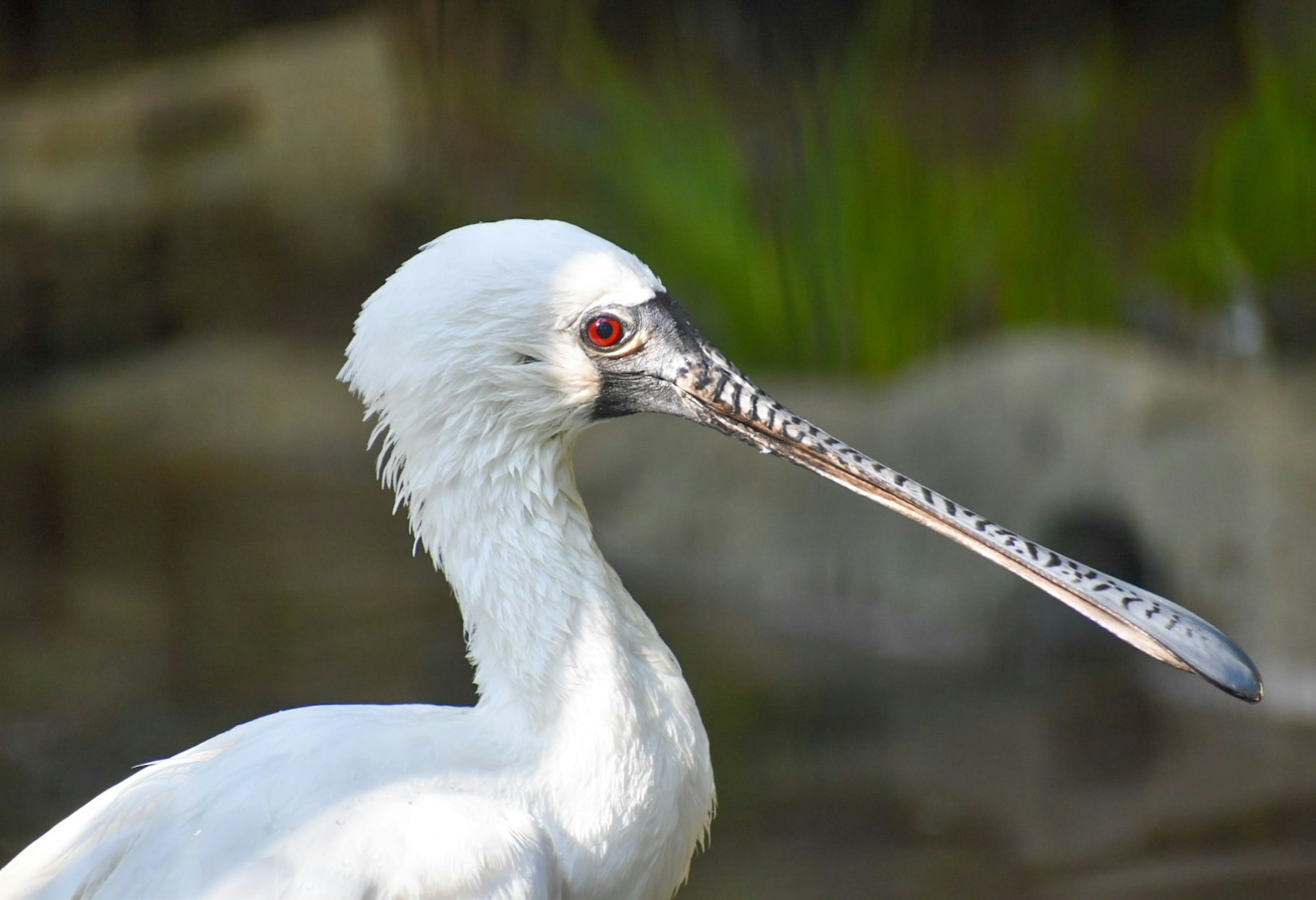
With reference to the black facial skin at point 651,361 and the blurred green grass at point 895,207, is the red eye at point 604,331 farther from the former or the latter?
the blurred green grass at point 895,207

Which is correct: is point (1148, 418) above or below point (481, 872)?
below

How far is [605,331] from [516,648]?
426 mm

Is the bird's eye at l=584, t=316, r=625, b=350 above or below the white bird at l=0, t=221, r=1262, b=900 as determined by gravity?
above

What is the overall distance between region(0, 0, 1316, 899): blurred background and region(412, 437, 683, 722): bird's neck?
1.56 m

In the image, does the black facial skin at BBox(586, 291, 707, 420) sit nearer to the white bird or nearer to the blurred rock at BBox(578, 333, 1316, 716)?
the white bird

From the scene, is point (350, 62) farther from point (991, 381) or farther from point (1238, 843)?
point (1238, 843)

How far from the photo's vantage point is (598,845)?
1.90 m

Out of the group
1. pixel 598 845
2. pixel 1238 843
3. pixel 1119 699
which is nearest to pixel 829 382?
pixel 1119 699

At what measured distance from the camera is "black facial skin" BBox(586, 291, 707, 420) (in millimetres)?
2014

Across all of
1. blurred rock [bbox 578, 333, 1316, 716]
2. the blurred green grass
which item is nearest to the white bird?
blurred rock [bbox 578, 333, 1316, 716]

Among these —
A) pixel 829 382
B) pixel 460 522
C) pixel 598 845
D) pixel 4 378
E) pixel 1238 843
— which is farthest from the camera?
pixel 4 378

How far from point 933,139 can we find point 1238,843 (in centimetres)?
370

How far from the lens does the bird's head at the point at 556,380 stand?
6.41 ft

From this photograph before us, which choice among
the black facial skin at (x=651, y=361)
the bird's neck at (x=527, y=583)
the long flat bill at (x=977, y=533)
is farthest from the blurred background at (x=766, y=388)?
the black facial skin at (x=651, y=361)
